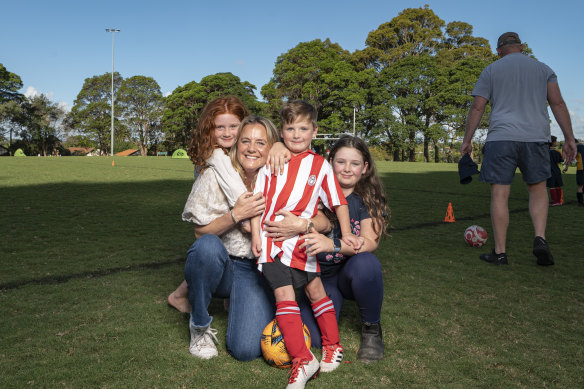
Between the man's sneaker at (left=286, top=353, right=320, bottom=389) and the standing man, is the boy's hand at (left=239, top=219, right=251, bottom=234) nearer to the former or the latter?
the man's sneaker at (left=286, top=353, right=320, bottom=389)

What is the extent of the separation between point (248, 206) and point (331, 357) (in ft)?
3.07

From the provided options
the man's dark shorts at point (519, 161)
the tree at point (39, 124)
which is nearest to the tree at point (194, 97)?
the tree at point (39, 124)

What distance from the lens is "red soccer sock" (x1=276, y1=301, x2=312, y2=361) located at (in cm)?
230

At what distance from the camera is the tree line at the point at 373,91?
44000mm

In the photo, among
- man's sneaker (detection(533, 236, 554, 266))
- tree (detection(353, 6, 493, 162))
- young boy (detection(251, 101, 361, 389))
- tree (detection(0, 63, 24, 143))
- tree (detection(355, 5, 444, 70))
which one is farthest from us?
tree (detection(0, 63, 24, 143))

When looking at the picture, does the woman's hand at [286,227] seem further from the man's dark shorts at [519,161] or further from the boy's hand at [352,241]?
the man's dark shorts at [519,161]

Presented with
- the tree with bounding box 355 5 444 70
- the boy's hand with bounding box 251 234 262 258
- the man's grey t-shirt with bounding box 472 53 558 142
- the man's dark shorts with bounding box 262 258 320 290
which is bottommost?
the man's dark shorts with bounding box 262 258 320 290

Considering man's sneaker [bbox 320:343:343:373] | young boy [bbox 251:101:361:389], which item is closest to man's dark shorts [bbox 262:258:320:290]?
young boy [bbox 251:101:361:389]

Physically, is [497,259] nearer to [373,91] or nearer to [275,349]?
[275,349]

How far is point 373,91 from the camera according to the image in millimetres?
46969

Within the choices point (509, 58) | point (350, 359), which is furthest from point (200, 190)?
point (509, 58)

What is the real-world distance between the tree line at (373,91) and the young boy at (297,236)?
42487 mm

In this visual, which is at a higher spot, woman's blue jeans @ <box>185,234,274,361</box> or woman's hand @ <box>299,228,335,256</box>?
woman's hand @ <box>299,228,335,256</box>

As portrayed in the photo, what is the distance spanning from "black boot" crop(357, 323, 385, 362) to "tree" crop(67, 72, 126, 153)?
70040 mm
